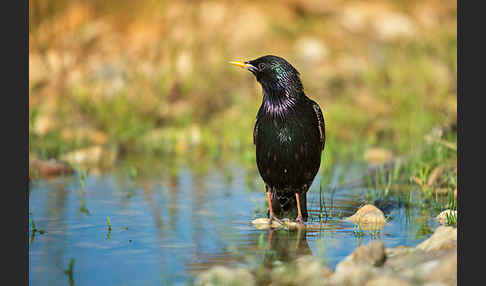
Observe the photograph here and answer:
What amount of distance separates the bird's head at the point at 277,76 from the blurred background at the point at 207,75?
209 centimetres

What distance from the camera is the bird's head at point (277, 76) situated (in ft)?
18.1

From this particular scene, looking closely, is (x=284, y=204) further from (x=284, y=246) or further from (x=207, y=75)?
(x=207, y=75)

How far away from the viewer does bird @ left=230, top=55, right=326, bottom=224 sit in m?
5.46

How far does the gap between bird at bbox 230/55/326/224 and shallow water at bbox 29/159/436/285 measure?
38 cm

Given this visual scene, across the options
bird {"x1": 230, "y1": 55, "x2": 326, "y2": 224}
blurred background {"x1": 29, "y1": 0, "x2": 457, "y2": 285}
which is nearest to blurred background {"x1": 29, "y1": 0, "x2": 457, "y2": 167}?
blurred background {"x1": 29, "y1": 0, "x2": 457, "y2": 285}

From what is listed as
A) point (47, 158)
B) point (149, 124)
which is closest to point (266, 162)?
point (47, 158)

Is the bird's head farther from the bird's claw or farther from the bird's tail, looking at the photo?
the bird's claw

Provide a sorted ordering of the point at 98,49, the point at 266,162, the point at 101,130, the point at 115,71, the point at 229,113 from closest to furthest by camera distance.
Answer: the point at 266,162
the point at 101,130
the point at 229,113
the point at 115,71
the point at 98,49

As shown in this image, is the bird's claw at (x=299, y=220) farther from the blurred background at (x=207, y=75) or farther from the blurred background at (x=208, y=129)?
the blurred background at (x=207, y=75)

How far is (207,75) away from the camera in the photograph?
35.4 feet

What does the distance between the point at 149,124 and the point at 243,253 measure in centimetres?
548

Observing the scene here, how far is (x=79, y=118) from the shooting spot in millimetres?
9961

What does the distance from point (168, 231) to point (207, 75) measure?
5661mm

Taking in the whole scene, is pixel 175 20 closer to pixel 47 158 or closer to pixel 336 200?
pixel 47 158
